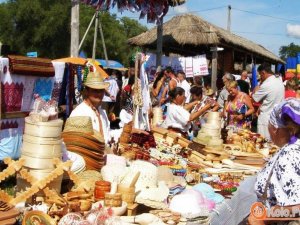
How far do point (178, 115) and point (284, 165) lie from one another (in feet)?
15.8

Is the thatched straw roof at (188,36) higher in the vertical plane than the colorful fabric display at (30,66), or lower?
higher

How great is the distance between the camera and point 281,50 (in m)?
110

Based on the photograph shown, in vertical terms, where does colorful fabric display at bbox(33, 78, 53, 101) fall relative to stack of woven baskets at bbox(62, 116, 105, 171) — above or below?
above

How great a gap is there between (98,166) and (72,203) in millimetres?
933

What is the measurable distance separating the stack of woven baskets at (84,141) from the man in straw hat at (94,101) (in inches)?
12.8

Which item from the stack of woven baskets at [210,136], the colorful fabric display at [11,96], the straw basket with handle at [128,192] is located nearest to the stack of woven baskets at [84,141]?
the straw basket with handle at [128,192]

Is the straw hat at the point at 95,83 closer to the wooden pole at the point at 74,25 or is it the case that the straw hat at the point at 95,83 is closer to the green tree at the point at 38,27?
the wooden pole at the point at 74,25

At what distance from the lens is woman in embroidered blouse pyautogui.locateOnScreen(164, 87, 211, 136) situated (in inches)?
284

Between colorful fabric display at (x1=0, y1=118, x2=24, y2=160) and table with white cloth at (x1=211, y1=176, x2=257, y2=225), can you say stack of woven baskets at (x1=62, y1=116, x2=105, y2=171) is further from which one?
colorful fabric display at (x1=0, y1=118, x2=24, y2=160)

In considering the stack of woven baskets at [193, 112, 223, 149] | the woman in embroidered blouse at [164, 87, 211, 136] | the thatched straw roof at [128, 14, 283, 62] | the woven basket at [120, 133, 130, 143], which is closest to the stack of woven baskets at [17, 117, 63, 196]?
the woven basket at [120, 133, 130, 143]

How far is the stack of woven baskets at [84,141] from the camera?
4543 mm

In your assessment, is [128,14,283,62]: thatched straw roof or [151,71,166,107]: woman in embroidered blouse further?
[128,14,283,62]: thatched straw roof

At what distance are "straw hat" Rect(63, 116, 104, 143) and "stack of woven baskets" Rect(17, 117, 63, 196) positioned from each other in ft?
1.87

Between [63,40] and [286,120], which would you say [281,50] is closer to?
[63,40]
